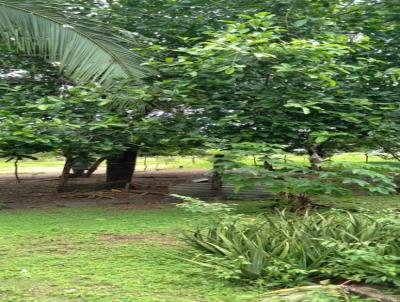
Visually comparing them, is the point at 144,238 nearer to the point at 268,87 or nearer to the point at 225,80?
the point at 225,80

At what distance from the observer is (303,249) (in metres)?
4.44

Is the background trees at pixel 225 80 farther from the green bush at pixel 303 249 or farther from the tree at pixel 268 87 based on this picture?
the green bush at pixel 303 249

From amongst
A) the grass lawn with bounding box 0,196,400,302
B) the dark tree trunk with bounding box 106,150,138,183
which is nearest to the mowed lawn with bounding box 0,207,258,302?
the grass lawn with bounding box 0,196,400,302

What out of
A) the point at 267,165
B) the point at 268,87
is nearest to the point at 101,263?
the point at 267,165

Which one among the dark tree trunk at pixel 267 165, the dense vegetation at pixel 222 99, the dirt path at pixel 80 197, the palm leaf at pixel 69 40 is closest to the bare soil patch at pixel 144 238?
the dense vegetation at pixel 222 99

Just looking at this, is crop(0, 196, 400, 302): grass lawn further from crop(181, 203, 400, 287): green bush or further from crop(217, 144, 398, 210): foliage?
crop(217, 144, 398, 210): foliage

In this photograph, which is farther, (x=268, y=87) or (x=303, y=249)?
(x=268, y=87)

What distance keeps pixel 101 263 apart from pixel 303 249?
1.88 metres

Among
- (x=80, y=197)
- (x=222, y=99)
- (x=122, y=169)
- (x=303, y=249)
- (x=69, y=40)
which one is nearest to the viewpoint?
(x=303, y=249)

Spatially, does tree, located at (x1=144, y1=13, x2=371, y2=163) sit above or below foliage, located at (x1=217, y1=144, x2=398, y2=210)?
above

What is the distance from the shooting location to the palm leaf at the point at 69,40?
7422mm

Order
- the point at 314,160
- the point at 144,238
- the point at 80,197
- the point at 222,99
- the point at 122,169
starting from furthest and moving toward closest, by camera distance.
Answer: the point at 122,169, the point at 80,197, the point at 222,99, the point at 314,160, the point at 144,238

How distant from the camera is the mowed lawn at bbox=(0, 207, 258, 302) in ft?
13.3

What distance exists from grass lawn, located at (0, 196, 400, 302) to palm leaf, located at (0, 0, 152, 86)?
6.85ft
